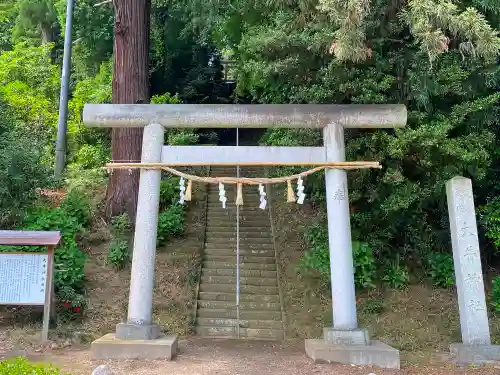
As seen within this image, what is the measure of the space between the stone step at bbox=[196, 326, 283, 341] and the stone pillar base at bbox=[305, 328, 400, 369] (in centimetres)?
194

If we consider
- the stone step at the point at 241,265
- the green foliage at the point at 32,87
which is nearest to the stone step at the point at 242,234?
the stone step at the point at 241,265

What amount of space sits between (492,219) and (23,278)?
8.36 meters

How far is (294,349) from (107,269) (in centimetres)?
437

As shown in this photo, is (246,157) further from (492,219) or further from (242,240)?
(492,219)

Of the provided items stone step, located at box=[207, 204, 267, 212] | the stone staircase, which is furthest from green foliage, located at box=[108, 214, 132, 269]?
stone step, located at box=[207, 204, 267, 212]

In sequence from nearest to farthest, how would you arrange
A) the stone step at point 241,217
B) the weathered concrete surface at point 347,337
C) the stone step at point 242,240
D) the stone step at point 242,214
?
the weathered concrete surface at point 347,337, the stone step at point 242,240, the stone step at point 241,217, the stone step at point 242,214

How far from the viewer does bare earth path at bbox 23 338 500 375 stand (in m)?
6.21

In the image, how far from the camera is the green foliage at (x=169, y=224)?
36.3 ft

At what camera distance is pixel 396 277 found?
9.73m

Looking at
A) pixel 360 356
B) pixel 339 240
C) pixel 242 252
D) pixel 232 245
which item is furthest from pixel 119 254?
pixel 360 356

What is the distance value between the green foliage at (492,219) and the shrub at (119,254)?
23.6ft

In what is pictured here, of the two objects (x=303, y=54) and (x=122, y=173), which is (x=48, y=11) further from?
(x=303, y=54)

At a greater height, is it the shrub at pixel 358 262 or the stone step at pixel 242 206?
the stone step at pixel 242 206

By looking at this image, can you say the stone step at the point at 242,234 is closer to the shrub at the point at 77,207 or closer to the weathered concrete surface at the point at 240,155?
the shrub at the point at 77,207
